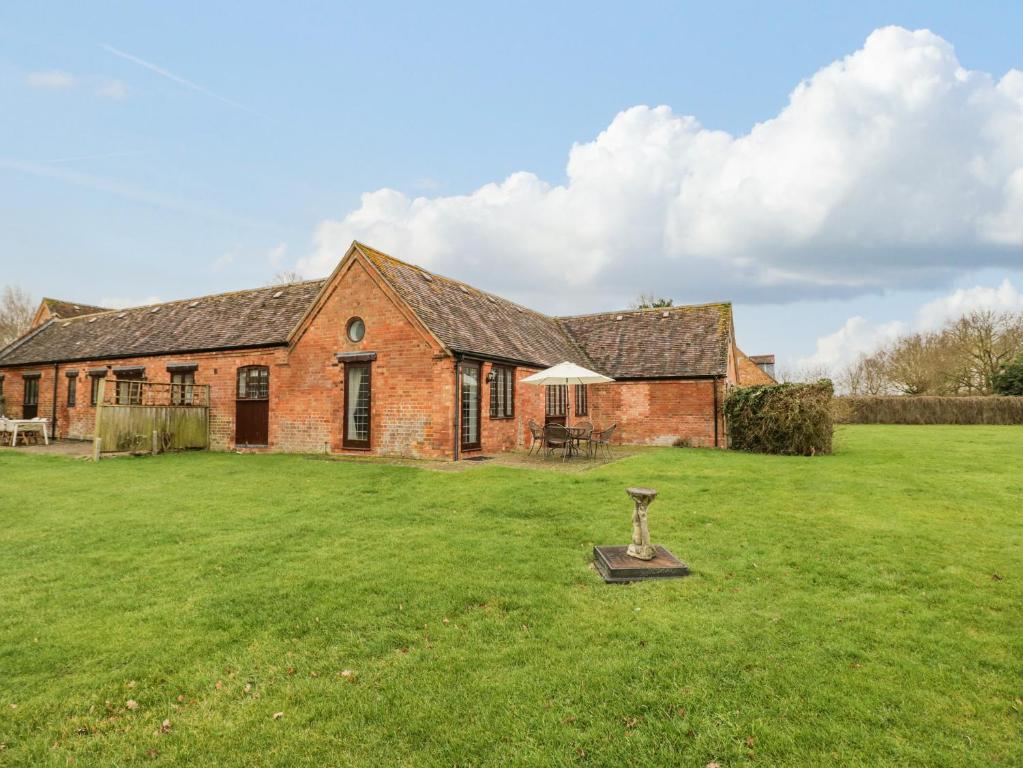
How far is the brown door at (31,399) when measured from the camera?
952 inches

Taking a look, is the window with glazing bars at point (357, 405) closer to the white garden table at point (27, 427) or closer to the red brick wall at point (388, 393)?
the red brick wall at point (388, 393)

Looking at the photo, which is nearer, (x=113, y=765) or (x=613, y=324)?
(x=113, y=765)

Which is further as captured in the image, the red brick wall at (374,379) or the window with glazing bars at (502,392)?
the window with glazing bars at (502,392)

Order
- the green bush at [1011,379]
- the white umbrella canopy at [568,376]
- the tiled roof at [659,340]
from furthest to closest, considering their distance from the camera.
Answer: the green bush at [1011,379] → the tiled roof at [659,340] → the white umbrella canopy at [568,376]

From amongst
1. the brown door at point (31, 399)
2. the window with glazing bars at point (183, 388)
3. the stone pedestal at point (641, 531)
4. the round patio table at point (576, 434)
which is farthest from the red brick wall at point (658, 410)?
the brown door at point (31, 399)

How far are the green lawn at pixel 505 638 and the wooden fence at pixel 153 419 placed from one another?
8.31m

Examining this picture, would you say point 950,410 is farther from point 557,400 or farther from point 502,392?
point 502,392

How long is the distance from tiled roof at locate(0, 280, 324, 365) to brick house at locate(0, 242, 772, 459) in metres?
0.09

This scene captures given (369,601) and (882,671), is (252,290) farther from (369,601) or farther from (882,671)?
(882,671)

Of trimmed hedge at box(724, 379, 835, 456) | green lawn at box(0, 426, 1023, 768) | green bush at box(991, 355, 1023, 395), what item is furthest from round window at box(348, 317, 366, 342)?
green bush at box(991, 355, 1023, 395)

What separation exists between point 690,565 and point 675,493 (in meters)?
4.05

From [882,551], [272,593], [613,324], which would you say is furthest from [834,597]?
[613,324]

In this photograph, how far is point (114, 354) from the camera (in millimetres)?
21141

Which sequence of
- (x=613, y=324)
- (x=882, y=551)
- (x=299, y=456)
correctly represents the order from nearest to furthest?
(x=882, y=551)
(x=299, y=456)
(x=613, y=324)
